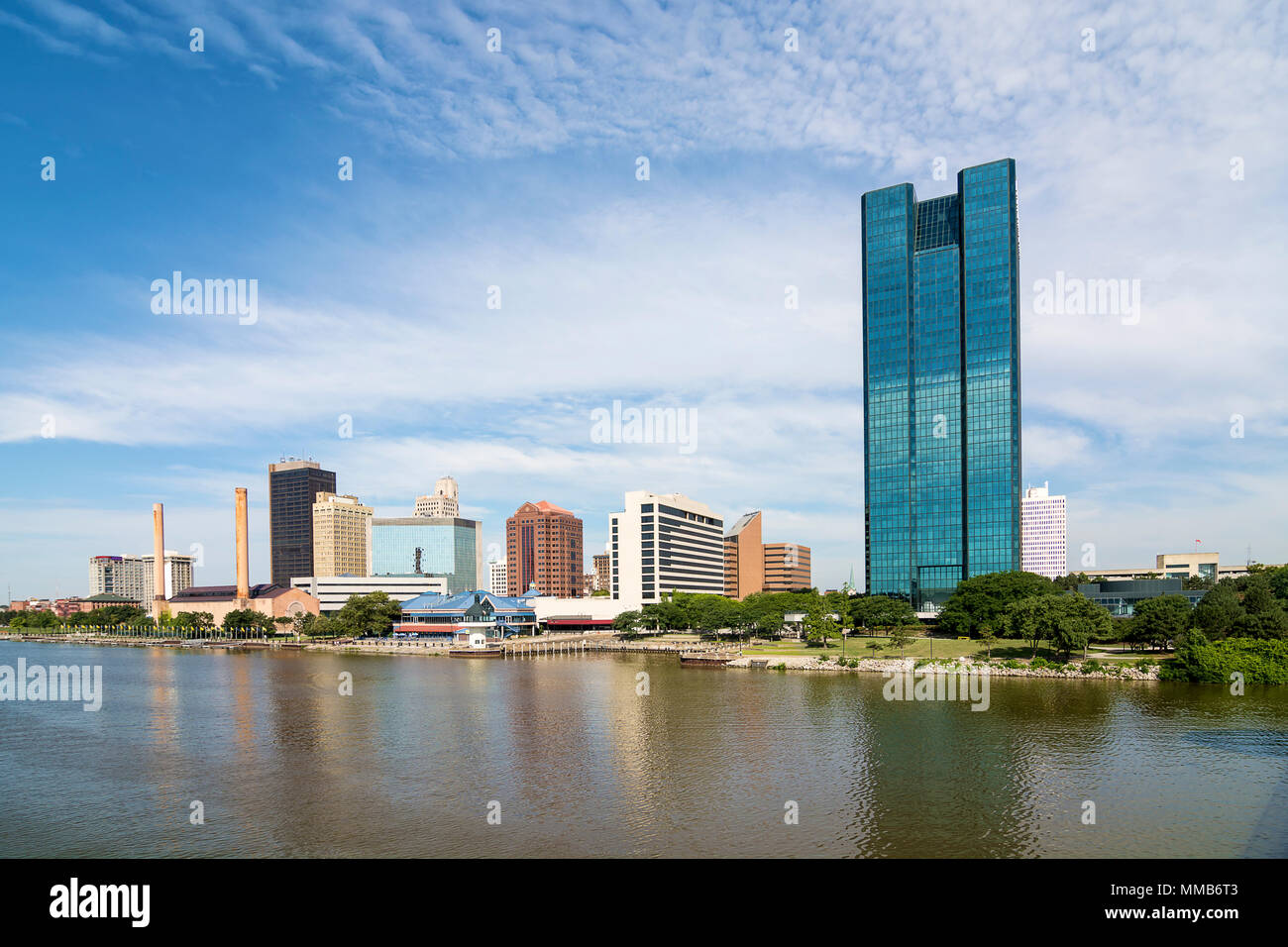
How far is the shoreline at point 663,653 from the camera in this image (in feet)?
225

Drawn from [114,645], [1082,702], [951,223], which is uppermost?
[951,223]

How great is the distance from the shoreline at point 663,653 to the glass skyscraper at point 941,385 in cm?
4356

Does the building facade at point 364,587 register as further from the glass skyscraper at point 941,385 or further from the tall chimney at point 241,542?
the glass skyscraper at point 941,385

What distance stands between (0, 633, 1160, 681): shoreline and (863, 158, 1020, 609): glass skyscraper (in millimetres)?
43555

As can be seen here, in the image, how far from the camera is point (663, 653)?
110 m

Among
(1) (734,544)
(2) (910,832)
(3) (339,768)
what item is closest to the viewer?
(2) (910,832)

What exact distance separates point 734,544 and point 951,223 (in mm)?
92784

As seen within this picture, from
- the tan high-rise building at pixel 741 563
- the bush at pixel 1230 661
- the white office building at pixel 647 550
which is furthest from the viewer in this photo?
the tan high-rise building at pixel 741 563

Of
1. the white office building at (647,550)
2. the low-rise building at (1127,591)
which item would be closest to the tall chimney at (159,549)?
the white office building at (647,550)

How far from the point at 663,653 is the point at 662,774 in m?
72.2
